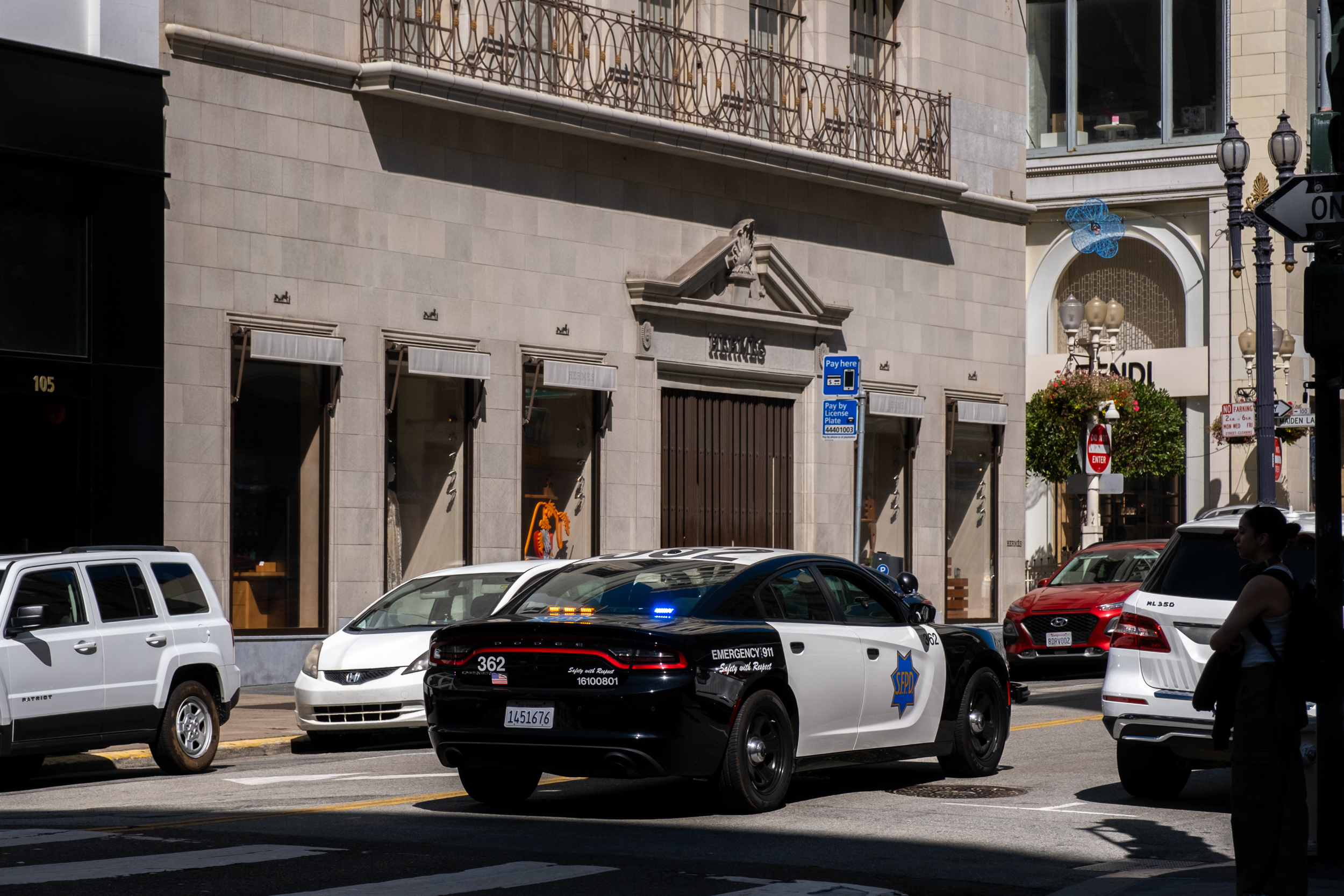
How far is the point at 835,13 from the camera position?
89.9 ft

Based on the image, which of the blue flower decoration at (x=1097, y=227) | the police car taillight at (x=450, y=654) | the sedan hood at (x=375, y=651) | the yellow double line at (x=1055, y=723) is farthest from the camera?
the blue flower decoration at (x=1097, y=227)

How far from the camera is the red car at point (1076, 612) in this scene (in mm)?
22578

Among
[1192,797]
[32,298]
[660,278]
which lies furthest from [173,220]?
[1192,797]

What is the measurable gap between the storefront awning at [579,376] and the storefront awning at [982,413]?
303 inches

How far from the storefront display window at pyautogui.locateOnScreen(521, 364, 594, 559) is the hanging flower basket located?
14670mm

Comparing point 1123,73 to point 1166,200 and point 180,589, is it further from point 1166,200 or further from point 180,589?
point 180,589

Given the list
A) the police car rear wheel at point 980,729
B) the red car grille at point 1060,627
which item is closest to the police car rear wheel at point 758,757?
the police car rear wheel at point 980,729

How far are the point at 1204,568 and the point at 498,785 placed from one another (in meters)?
4.42

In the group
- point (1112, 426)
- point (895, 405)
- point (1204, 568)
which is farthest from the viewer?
point (1112, 426)

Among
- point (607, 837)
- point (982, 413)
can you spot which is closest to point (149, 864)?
point (607, 837)

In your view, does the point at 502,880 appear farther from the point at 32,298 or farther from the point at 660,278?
the point at 660,278

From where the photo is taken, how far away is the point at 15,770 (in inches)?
545

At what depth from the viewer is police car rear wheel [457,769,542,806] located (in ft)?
36.3

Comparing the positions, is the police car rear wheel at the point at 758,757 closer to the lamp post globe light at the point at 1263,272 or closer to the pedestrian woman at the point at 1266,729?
the pedestrian woman at the point at 1266,729
